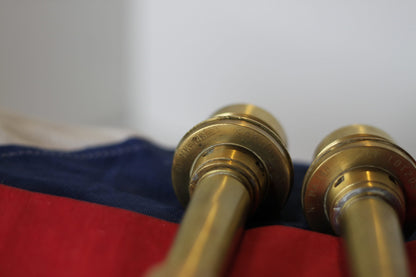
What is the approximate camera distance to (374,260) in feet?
0.80

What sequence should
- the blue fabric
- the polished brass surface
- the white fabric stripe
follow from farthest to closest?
the white fabric stripe → the blue fabric → the polished brass surface

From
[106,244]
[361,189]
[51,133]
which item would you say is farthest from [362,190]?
[51,133]

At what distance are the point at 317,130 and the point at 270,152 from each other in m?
0.33

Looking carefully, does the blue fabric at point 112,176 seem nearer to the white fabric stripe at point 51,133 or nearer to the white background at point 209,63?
the white fabric stripe at point 51,133

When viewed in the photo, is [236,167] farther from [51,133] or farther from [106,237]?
[51,133]

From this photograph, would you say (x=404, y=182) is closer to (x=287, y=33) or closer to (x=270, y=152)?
(x=270, y=152)

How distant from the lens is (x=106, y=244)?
0.30 metres

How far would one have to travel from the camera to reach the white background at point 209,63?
0.57 metres

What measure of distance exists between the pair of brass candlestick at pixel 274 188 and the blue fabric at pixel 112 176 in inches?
1.5

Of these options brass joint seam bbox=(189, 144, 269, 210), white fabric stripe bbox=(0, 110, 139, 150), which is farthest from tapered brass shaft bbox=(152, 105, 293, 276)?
white fabric stripe bbox=(0, 110, 139, 150)

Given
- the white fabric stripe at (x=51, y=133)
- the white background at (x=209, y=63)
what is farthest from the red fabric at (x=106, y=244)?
the white background at (x=209, y=63)

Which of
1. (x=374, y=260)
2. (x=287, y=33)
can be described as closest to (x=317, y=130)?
(x=287, y=33)

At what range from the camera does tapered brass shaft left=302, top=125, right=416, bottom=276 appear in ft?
0.88

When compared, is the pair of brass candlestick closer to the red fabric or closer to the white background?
the red fabric
